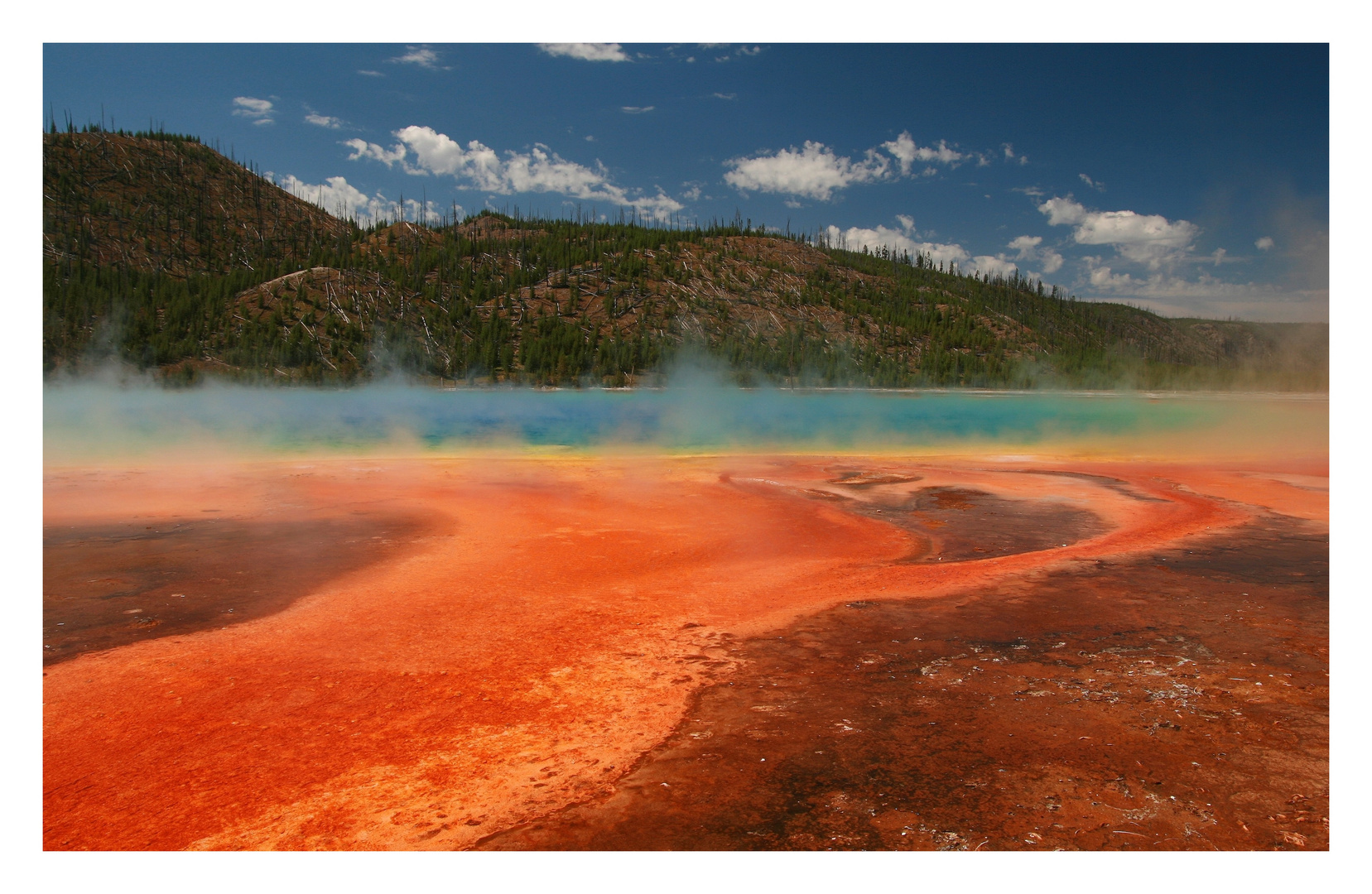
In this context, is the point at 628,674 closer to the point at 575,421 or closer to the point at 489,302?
the point at 575,421

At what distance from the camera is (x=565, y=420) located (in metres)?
34.7

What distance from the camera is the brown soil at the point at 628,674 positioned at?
10.8 feet

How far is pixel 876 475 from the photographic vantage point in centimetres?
1464

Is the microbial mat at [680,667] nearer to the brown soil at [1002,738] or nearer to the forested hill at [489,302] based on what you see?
the brown soil at [1002,738]

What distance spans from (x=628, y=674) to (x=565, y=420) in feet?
99.8

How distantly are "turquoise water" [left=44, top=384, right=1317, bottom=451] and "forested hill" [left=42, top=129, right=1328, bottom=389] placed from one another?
15259 mm

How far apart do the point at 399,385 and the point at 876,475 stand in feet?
205

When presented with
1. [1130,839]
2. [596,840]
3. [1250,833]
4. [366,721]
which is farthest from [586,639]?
[1250,833]

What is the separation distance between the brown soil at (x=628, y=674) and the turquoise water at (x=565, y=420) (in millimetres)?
12693

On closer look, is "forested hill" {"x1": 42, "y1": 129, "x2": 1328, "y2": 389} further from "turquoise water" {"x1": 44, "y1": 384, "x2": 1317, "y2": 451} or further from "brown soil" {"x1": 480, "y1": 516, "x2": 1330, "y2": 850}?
"brown soil" {"x1": 480, "y1": 516, "x2": 1330, "y2": 850}

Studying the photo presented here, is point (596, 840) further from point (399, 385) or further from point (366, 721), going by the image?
point (399, 385)

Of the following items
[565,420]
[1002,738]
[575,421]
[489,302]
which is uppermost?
[489,302]

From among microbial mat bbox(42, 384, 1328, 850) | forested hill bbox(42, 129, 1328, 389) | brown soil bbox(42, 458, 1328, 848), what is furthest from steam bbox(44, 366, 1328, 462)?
forested hill bbox(42, 129, 1328, 389)

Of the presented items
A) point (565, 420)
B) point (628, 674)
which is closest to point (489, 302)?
point (565, 420)
